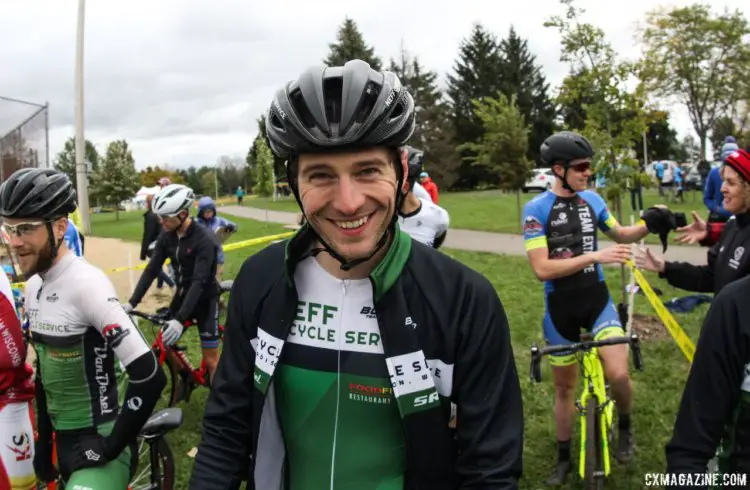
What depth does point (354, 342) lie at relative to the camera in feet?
5.98

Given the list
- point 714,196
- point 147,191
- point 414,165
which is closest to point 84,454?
point 414,165

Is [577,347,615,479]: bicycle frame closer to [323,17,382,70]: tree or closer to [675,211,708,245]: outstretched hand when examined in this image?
[675,211,708,245]: outstretched hand

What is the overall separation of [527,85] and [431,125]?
1211 centimetres

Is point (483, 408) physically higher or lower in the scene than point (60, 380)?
higher

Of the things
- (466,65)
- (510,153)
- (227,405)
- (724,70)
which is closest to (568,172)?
(227,405)

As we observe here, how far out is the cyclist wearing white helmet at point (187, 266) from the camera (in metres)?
5.92

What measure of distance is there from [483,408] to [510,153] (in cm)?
2393

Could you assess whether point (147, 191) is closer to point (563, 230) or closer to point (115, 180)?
point (563, 230)

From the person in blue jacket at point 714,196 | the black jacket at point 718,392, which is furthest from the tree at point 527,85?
the black jacket at point 718,392

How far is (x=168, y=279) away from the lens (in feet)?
38.9

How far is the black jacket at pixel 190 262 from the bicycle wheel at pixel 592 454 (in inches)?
151

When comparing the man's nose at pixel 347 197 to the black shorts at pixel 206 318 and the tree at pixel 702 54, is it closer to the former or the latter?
the black shorts at pixel 206 318

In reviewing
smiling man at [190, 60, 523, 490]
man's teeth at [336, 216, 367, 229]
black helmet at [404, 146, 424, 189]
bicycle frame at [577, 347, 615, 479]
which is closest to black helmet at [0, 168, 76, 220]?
smiling man at [190, 60, 523, 490]

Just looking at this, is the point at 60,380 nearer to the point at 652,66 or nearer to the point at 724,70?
the point at 652,66
